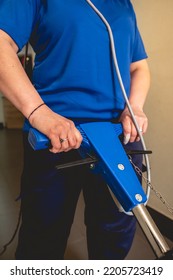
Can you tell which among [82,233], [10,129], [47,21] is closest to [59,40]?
[47,21]

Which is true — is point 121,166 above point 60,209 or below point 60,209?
above

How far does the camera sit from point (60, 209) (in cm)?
78

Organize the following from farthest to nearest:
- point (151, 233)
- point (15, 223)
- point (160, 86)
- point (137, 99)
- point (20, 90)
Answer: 1. point (15, 223)
2. point (160, 86)
3. point (137, 99)
4. point (20, 90)
5. point (151, 233)

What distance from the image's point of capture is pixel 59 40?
0.63 meters

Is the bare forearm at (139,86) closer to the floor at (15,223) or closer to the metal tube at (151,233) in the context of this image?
the metal tube at (151,233)

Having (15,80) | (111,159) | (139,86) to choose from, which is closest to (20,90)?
(15,80)

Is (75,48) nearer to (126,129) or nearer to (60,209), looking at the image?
(126,129)

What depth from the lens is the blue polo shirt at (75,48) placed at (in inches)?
24.1

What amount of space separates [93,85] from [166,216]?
1.12 meters

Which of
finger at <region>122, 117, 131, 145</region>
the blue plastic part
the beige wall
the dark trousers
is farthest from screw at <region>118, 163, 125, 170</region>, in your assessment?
the beige wall

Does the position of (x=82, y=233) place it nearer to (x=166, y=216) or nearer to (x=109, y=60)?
(x=166, y=216)

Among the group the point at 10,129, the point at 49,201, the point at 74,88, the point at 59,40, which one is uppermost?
the point at 59,40

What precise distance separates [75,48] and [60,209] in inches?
18.1

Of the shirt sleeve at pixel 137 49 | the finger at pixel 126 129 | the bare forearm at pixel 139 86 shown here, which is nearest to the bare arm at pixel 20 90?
the finger at pixel 126 129
